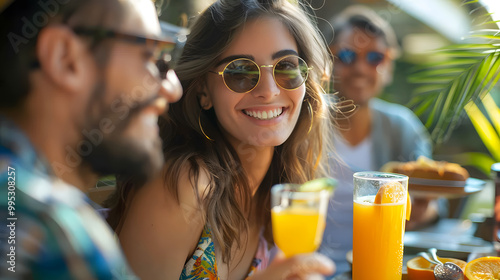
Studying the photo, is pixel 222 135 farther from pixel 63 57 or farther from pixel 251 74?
pixel 63 57

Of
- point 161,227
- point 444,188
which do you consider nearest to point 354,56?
point 444,188

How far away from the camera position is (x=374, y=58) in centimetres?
315

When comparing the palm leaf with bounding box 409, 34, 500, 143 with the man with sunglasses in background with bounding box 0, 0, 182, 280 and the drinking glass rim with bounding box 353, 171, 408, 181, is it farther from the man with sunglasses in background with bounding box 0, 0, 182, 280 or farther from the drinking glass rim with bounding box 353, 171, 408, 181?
the man with sunglasses in background with bounding box 0, 0, 182, 280

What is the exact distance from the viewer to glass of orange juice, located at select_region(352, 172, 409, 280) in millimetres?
1373

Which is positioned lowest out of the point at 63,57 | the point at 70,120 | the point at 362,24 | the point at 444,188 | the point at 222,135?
the point at 444,188

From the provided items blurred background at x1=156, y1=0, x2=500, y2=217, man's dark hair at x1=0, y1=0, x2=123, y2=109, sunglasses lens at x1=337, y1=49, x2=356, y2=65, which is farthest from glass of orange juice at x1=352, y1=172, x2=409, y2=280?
blurred background at x1=156, y1=0, x2=500, y2=217

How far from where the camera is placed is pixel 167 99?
1.19 metres

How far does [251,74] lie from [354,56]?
1.77 metres

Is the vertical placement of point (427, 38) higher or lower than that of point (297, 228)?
higher

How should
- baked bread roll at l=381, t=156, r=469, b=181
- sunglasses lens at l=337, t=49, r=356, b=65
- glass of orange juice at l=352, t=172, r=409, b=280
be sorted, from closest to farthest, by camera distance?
glass of orange juice at l=352, t=172, r=409, b=280, baked bread roll at l=381, t=156, r=469, b=181, sunglasses lens at l=337, t=49, r=356, b=65

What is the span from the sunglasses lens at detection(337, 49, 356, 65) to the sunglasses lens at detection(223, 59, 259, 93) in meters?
1.74

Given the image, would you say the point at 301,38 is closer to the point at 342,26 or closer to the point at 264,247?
the point at 264,247

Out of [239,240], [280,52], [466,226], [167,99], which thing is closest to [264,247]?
[239,240]

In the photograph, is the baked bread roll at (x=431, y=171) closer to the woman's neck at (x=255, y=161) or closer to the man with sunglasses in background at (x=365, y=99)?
the man with sunglasses in background at (x=365, y=99)
